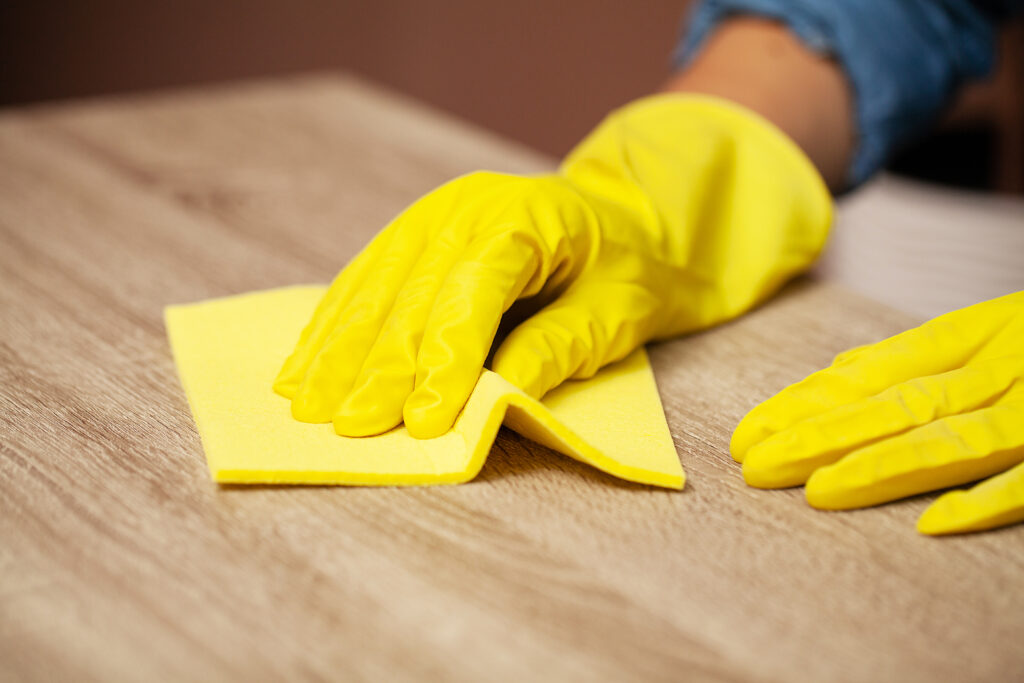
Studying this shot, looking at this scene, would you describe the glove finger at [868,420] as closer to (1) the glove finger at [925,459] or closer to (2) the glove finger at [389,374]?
(1) the glove finger at [925,459]

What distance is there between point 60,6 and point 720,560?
85.1 inches

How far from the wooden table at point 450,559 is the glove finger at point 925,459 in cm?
2

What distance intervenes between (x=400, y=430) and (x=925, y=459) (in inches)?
13.3

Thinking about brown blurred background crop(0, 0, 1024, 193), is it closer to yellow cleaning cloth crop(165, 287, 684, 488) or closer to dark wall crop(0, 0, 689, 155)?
dark wall crop(0, 0, 689, 155)

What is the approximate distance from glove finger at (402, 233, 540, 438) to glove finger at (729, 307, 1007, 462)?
0.19 m

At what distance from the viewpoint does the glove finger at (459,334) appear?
60 cm

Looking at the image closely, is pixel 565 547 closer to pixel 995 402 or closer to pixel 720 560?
pixel 720 560

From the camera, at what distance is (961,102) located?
1.60 m

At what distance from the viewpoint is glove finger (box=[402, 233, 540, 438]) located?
604 millimetres

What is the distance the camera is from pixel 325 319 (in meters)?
0.67

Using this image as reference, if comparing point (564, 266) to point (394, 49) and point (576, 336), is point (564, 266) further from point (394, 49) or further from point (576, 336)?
point (394, 49)

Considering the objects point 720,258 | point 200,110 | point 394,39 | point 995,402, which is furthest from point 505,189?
point 394,39

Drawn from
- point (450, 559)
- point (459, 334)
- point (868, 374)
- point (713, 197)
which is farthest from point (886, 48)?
point (450, 559)

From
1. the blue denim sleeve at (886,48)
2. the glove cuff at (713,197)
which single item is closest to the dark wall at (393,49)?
the blue denim sleeve at (886,48)
